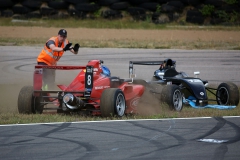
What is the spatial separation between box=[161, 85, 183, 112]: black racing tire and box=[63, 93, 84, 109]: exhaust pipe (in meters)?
1.78

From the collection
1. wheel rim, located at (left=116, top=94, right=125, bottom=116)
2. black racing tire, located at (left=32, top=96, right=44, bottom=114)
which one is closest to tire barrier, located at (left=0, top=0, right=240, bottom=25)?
black racing tire, located at (left=32, top=96, right=44, bottom=114)

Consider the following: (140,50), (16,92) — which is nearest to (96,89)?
(16,92)

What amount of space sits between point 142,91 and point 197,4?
60.4ft

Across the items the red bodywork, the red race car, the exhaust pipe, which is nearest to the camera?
the exhaust pipe

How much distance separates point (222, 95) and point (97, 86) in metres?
3.38

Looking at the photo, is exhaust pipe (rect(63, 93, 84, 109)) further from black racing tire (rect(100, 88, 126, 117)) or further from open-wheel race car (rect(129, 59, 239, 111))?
open-wheel race car (rect(129, 59, 239, 111))

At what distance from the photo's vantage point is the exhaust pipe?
382 inches

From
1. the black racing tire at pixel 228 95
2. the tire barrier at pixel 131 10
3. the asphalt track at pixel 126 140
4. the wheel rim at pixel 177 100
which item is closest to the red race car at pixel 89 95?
the wheel rim at pixel 177 100

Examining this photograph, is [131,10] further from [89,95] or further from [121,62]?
[89,95]

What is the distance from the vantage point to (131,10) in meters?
28.9

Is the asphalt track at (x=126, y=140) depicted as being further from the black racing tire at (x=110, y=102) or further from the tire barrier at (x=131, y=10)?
the tire barrier at (x=131, y=10)

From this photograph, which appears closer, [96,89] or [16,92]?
[96,89]

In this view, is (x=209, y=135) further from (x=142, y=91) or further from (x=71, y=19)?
(x=71, y=19)

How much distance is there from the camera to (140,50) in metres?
21.5
